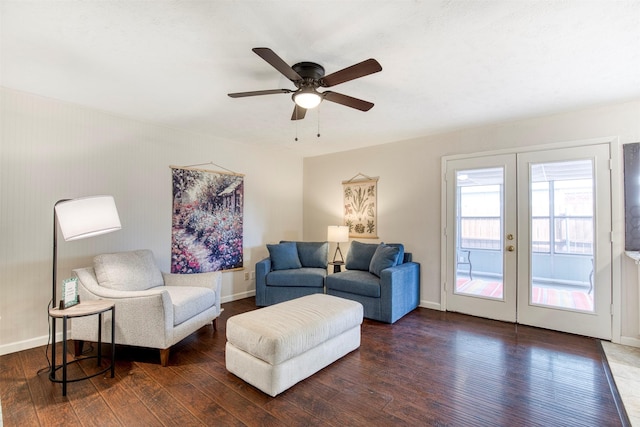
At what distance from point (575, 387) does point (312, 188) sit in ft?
13.8

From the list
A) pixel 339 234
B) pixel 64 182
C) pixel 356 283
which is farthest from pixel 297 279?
pixel 64 182

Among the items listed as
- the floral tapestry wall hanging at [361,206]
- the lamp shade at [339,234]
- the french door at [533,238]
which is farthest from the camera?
the floral tapestry wall hanging at [361,206]

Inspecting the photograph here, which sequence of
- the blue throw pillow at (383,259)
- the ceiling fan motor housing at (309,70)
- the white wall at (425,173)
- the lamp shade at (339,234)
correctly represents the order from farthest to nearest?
1. the lamp shade at (339,234)
2. the blue throw pillow at (383,259)
3. the white wall at (425,173)
4. the ceiling fan motor housing at (309,70)

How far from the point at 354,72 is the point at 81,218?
7.46ft

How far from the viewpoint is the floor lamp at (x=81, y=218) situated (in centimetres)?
224

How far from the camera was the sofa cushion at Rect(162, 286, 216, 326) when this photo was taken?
8.62 feet

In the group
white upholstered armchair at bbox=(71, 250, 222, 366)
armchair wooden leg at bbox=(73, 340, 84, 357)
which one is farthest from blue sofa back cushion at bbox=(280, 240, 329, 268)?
armchair wooden leg at bbox=(73, 340, 84, 357)

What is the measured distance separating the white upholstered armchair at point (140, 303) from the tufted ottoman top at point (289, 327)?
62cm

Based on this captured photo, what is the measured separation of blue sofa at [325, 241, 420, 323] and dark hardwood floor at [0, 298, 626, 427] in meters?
0.60

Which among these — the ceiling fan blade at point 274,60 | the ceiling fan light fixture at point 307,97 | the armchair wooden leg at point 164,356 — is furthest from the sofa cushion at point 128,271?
the ceiling fan blade at point 274,60

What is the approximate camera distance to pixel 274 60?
1766 mm

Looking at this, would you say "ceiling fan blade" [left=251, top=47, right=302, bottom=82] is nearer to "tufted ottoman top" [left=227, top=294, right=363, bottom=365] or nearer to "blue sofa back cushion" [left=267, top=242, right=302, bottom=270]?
"tufted ottoman top" [left=227, top=294, right=363, bottom=365]

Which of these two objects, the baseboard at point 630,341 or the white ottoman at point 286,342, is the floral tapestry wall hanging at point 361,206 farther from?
the baseboard at point 630,341

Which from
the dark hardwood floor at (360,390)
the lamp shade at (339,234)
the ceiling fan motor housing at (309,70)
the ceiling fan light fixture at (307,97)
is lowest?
the dark hardwood floor at (360,390)
